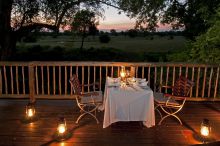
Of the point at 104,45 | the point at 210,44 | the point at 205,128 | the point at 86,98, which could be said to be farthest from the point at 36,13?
the point at 104,45

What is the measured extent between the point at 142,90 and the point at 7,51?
28.6ft

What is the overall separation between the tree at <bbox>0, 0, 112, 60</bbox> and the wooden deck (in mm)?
5323

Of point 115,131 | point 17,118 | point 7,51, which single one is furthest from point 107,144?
point 7,51

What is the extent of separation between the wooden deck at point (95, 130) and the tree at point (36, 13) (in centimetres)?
532

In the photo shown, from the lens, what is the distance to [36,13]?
10227 millimetres

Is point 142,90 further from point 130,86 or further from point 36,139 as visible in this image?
point 36,139

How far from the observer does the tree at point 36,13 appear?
10.1 meters

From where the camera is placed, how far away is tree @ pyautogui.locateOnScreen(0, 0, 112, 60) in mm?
10109

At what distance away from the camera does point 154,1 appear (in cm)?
851

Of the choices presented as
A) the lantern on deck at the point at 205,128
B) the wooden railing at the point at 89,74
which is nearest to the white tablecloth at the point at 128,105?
the lantern on deck at the point at 205,128

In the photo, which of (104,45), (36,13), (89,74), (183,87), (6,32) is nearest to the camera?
(183,87)

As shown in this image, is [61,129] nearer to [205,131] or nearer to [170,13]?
[205,131]

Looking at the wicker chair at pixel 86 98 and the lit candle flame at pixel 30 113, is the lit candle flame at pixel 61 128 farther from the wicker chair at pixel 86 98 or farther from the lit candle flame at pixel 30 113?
the lit candle flame at pixel 30 113

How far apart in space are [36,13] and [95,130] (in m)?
6.91
